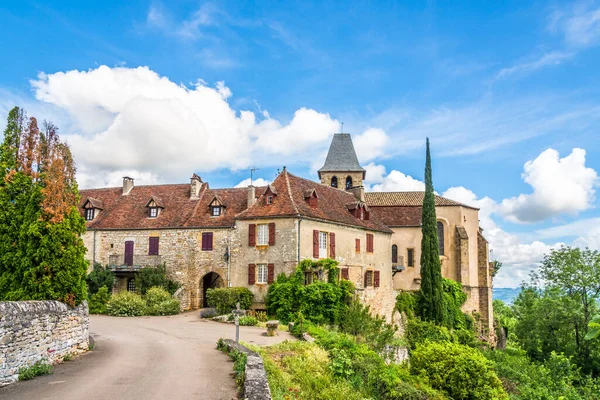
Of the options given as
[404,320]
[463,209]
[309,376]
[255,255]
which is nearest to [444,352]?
[309,376]

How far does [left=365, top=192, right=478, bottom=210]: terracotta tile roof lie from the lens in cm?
4141

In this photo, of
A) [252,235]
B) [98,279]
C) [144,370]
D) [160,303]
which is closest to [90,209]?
[98,279]

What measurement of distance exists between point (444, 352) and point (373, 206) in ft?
82.8

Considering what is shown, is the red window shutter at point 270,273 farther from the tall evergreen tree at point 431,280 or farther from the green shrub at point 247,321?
the tall evergreen tree at point 431,280

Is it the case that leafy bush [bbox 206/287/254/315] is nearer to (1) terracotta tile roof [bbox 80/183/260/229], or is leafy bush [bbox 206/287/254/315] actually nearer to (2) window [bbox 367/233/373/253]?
(1) terracotta tile roof [bbox 80/183/260/229]

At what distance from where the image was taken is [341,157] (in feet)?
176

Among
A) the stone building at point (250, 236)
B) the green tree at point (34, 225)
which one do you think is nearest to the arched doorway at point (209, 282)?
the stone building at point (250, 236)

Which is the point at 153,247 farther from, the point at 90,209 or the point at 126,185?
the point at 126,185

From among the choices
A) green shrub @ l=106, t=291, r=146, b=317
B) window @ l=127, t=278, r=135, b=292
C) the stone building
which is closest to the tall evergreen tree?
the stone building

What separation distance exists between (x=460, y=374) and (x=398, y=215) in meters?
25.3

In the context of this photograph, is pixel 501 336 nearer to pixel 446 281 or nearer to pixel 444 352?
pixel 446 281

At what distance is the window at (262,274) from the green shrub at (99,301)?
29.5ft

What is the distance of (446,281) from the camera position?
38375 millimetres

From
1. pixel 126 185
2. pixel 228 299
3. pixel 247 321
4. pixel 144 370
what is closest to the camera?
pixel 144 370
